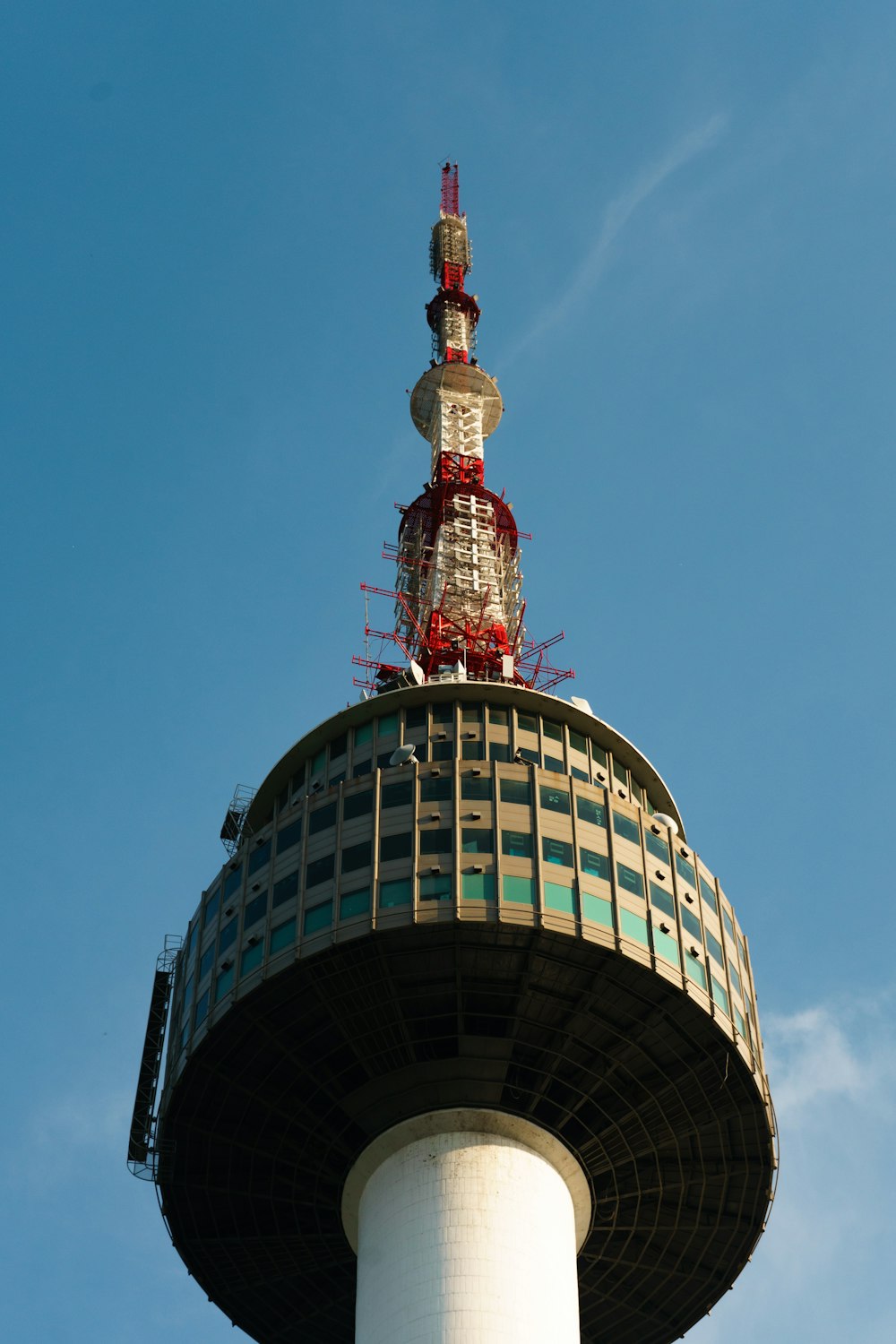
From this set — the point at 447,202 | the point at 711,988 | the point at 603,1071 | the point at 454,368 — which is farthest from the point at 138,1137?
the point at 447,202

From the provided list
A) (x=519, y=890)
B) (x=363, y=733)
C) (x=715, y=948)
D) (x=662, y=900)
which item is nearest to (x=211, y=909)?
(x=363, y=733)

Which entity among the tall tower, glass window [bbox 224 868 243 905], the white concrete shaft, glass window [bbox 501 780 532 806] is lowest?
the white concrete shaft

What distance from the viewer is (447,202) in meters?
117

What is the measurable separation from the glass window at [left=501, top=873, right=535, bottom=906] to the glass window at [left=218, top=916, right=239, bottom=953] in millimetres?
10476

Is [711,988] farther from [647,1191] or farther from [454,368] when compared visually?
[454,368]

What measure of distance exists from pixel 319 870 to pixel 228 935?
4.49 meters

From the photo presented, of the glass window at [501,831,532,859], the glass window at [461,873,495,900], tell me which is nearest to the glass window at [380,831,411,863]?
the glass window at [461,873,495,900]

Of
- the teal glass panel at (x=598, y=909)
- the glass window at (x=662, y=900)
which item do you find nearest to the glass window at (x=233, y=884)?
the teal glass panel at (x=598, y=909)

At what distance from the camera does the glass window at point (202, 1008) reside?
60.8 m

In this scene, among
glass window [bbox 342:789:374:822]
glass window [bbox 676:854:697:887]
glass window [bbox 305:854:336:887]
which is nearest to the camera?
glass window [bbox 305:854:336:887]

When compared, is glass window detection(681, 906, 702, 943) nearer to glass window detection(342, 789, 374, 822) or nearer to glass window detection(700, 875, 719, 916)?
glass window detection(700, 875, 719, 916)

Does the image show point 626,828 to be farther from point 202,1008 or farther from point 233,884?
point 202,1008

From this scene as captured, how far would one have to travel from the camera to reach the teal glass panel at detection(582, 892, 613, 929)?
59031 mm

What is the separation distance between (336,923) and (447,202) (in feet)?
233
